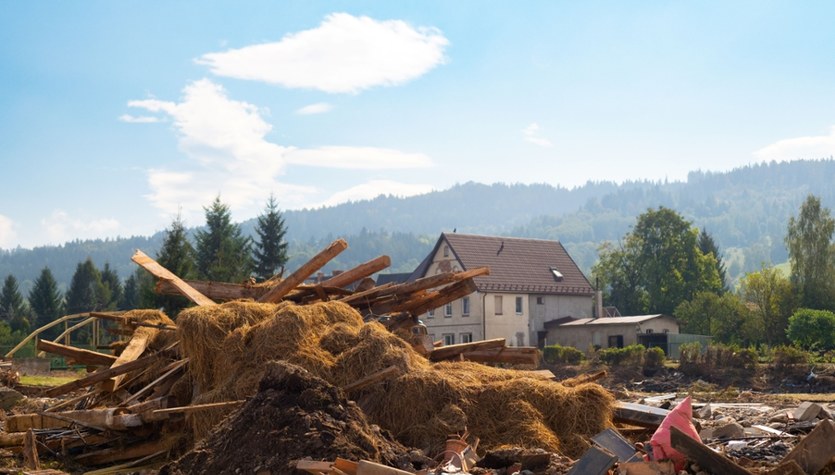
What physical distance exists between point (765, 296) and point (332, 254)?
40.4 m

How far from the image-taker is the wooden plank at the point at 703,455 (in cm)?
873

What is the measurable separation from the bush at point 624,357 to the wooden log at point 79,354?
94.1 ft

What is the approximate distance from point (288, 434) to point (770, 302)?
153 ft

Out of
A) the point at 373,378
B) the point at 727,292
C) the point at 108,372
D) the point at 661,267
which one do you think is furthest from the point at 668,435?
the point at 661,267

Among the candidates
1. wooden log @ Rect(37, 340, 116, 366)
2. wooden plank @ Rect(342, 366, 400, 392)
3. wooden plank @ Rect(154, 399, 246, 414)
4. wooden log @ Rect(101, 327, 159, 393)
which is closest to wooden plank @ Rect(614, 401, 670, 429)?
wooden plank @ Rect(342, 366, 400, 392)

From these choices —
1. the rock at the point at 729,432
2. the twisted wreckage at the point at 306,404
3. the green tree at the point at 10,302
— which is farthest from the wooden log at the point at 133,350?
the green tree at the point at 10,302

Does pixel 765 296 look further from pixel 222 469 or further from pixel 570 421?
pixel 222 469

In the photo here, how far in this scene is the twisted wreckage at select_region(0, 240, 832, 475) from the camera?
413 inches

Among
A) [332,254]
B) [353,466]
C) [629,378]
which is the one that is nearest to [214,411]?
[353,466]

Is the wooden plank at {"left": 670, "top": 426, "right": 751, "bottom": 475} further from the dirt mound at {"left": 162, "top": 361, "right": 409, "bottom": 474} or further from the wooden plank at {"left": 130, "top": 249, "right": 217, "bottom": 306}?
the wooden plank at {"left": 130, "top": 249, "right": 217, "bottom": 306}

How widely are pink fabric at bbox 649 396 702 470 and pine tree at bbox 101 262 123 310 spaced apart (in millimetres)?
77327

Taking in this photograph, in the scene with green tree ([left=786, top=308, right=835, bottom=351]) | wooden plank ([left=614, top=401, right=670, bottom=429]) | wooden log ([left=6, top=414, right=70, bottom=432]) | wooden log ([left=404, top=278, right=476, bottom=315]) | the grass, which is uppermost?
wooden log ([left=404, top=278, right=476, bottom=315])

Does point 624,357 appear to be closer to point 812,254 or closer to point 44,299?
point 812,254

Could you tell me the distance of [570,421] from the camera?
41.3ft
